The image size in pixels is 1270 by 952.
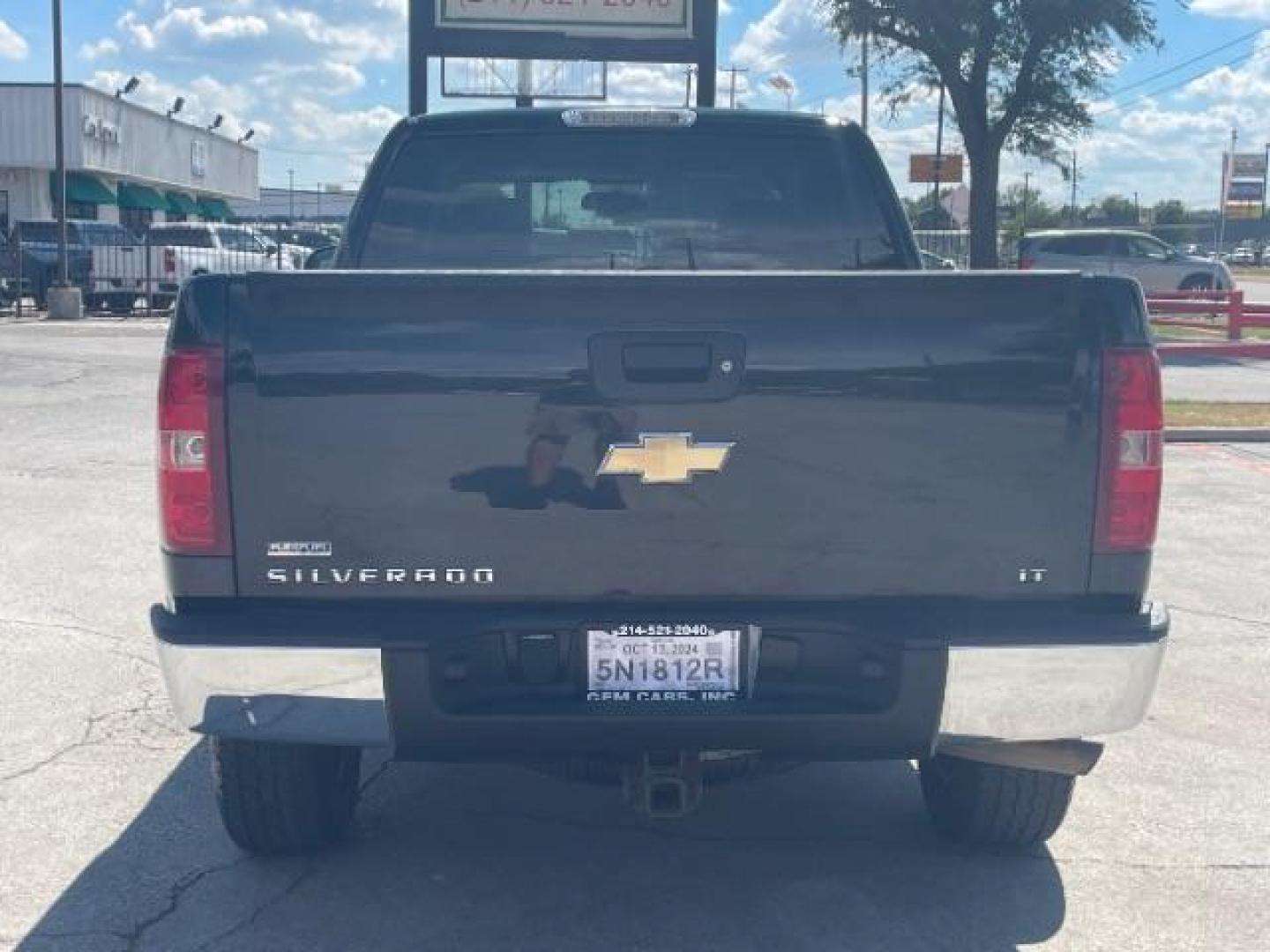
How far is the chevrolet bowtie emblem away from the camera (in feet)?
11.6

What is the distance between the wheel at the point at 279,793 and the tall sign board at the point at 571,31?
12.9 m

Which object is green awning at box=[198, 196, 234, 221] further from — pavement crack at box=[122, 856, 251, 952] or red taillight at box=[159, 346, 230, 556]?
red taillight at box=[159, 346, 230, 556]

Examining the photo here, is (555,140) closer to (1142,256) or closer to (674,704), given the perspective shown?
(674,704)

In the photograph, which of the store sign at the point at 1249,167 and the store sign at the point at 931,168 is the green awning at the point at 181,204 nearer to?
the store sign at the point at 931,168

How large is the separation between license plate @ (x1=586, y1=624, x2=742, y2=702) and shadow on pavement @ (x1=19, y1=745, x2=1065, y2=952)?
0.70 m

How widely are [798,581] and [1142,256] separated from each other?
3154 cm

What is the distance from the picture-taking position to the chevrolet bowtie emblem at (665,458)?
3.54 m

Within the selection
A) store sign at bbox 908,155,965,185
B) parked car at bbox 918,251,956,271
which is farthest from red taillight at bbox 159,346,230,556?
store sign at bbox 908,155,965,185

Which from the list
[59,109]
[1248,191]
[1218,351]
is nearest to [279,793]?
[1218,351]

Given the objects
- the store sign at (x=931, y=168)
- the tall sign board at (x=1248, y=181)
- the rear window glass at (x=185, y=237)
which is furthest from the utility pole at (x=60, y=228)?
the tall sign board at (x=1248, y=181)

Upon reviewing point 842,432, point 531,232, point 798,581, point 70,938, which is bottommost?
point 70,938

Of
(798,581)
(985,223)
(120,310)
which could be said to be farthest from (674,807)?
(120,310)

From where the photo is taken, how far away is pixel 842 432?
357cm

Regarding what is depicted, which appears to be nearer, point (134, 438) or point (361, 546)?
point (361, 546)
